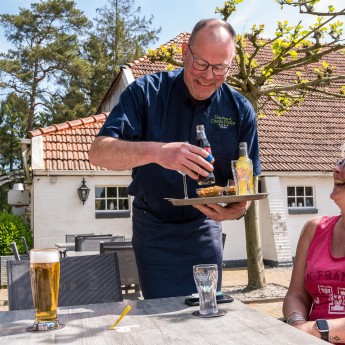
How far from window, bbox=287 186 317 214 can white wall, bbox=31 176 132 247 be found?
4380mm

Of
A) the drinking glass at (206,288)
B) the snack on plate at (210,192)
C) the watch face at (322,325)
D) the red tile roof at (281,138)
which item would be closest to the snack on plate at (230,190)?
the snack on plate at (210,192)

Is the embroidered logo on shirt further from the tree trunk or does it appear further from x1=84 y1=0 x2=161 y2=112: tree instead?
x1=84 y1=0 x2=161 y2=112: tree

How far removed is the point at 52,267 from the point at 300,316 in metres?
1.36

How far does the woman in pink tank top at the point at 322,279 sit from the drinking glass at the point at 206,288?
0.65 m

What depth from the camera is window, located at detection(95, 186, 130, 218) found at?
46.2 feet

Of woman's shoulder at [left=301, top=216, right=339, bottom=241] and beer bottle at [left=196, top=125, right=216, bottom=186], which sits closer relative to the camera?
beer bottle at [left=196, top=125, right=216, bottom=186]

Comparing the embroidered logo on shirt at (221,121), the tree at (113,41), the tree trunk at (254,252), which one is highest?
the tree at (113,41)

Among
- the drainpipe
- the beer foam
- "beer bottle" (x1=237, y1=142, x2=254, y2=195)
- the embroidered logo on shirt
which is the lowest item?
the beer foam

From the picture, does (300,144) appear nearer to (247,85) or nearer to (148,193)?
(247,85)

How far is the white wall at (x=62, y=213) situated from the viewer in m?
13.6

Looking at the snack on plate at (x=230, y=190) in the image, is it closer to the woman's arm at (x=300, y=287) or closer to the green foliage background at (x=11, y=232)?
the woman's arm at (x=300, y=287)

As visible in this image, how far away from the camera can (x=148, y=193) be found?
3.00 meters

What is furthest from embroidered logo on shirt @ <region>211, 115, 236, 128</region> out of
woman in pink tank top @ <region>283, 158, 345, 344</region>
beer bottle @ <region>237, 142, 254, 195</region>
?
woman in pink tank top @ <region>283, 158, 345, 344</region>

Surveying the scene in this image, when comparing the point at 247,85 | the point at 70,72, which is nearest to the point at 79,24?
the point at 70,72
